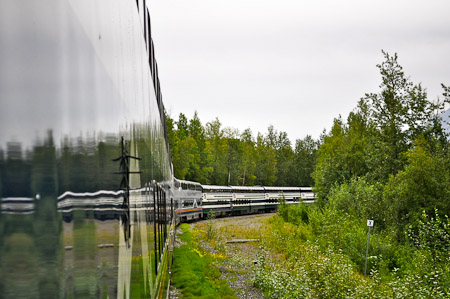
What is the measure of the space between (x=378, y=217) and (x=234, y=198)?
23.3 m

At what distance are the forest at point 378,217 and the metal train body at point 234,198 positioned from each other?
6.51 metres

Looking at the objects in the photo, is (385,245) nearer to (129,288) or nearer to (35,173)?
(129,288)

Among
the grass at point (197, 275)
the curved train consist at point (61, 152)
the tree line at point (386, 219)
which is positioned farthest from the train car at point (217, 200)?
the curved train consist at point (61, 152)

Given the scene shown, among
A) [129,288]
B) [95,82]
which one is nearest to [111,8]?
[95,82]

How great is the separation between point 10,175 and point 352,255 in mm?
18039

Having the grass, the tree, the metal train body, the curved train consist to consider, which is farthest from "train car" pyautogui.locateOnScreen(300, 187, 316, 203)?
the curved train consist

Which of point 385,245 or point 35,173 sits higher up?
point 35,173

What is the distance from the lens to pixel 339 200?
25.4 metres

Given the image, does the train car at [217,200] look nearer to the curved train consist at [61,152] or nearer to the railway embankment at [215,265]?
the railway embankment at [215,265]

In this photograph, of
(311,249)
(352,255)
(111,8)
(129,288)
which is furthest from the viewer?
(352,255)

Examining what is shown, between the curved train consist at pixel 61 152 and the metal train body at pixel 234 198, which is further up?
the curved train consist at pixel 61 152

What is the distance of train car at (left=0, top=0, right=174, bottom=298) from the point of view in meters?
0.85

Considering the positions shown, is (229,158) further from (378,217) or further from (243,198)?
(378,217)

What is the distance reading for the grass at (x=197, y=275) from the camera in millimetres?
12650
